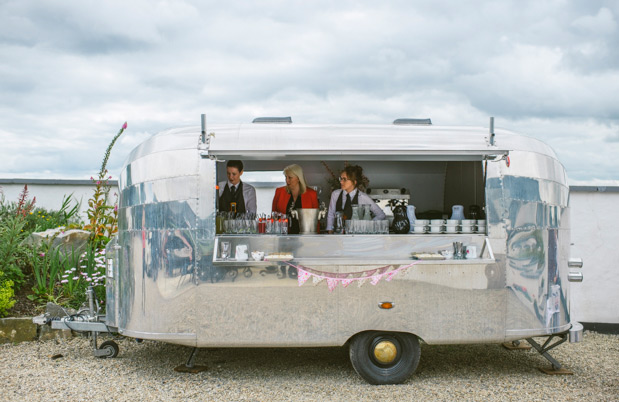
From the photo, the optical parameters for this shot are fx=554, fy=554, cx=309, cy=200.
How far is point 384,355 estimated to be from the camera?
4.84 meters

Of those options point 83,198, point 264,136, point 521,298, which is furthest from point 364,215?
point 83,198

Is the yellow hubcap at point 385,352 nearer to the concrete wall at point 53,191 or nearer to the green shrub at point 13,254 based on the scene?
the green shrub at point 13,254

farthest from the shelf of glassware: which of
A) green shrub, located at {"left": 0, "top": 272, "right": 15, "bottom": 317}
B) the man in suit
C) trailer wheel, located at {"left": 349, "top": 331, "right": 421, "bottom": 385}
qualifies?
green shrub, located at {"left": 0, "top": 272, "right": 15, "bottom": 317}

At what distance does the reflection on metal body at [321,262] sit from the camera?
4613 mm

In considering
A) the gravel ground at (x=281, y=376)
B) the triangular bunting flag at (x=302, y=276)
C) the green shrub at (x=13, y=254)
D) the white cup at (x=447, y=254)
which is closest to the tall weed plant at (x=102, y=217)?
the green shrub at (x=13, y=254)

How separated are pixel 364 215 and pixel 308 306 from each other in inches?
42.9

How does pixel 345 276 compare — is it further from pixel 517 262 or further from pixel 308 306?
pixel 517 262

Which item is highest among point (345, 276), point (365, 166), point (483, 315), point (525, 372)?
point (365, 166)

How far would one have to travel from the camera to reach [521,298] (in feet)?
15.8

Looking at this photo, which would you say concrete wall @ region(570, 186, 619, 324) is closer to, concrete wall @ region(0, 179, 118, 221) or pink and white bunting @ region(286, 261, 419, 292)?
pink and white bunting @ region(286, 261, 419, 292)

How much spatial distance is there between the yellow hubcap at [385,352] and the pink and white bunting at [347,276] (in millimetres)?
578

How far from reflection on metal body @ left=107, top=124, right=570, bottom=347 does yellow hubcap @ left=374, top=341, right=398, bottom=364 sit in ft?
0.67

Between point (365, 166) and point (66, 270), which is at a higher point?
point (365, 166)

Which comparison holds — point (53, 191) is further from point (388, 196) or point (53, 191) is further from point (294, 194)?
point (388, 196)
